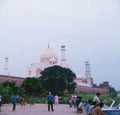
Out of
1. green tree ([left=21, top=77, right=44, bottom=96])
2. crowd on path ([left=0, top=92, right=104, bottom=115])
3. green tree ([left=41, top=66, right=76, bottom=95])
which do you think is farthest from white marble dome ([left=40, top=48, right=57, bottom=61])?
crowd on path ([left=0, top=92, right=104, bottom=115])

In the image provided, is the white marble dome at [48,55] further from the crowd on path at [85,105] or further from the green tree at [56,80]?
the crowd on path at [85,105]

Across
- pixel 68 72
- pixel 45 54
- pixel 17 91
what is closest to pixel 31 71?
pixel 45 54

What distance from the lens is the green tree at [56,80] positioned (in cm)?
4159

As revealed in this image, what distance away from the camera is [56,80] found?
41.5 m

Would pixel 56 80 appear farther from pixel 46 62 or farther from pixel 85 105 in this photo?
pixel 85 105

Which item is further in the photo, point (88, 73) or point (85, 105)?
point (88, 73)

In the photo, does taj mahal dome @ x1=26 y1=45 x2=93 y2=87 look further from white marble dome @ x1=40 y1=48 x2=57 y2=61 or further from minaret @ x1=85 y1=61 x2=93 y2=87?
minaret @ x1=85 y1=61 x2=93 y2=87

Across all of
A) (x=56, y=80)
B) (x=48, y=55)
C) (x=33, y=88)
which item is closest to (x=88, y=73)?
(x=48, y=55)

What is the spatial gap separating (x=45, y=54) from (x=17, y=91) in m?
27.8

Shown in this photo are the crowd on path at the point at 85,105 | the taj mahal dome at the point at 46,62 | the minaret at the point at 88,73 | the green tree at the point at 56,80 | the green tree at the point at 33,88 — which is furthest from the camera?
the minaret at the point at 88,73

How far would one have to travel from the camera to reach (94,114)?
6.86m

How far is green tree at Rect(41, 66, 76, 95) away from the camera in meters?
41.6

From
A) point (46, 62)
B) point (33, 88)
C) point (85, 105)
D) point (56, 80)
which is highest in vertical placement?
point (46, 62)

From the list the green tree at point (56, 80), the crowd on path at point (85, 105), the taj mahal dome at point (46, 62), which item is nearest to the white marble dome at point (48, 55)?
the taj mahal dome at point (46, 62)
